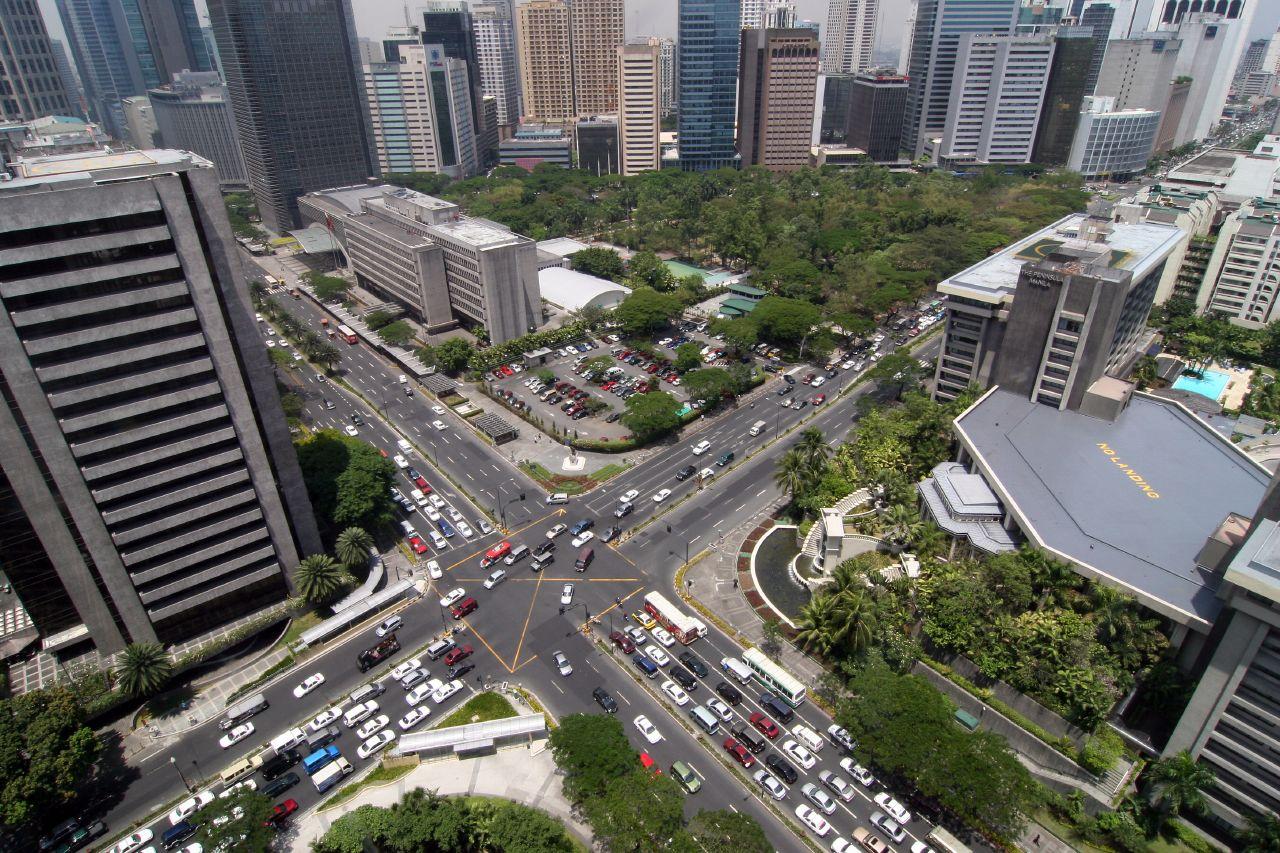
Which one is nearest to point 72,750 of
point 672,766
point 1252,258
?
point 672,766

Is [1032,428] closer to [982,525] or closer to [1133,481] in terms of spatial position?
[1133,481]

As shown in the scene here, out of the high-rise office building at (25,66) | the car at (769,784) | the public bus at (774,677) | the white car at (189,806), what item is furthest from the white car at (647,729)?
the high-rise office building at (25,66)

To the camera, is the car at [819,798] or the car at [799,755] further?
the car at [799,755]

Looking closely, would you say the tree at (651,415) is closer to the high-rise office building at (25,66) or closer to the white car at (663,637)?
the white car at (663,637)

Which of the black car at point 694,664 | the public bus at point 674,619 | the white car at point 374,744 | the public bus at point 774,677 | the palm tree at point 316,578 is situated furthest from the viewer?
the palm tree at point 316,578

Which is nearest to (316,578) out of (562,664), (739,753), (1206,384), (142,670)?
(142,670)

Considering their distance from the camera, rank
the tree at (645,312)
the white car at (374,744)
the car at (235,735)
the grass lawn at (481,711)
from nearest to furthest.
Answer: the white car at (374,744)
the car at (235,735)
the grass lawn at (481,711)
the tree at (645,312)

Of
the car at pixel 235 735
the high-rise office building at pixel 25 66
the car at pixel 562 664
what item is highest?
the high-rise office building at pixel 25 66
